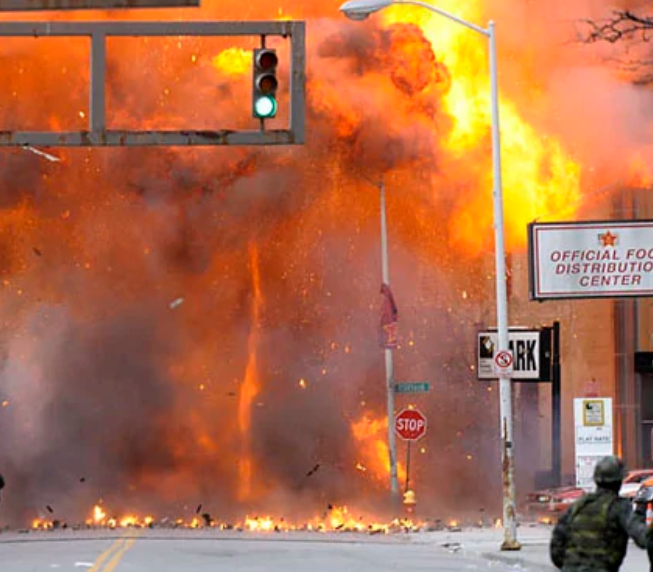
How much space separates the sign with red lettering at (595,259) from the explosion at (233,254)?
20.2ft

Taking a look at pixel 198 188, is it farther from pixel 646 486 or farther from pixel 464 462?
pixel 646 486

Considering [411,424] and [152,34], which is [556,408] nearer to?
[411,424]

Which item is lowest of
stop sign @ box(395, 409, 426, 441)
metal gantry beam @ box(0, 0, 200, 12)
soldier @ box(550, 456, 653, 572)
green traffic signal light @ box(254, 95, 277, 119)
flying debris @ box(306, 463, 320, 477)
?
flying debris @ box(306, 463, 320, 477)

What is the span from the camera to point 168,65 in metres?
37.8

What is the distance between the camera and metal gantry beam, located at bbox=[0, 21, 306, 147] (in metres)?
18.8

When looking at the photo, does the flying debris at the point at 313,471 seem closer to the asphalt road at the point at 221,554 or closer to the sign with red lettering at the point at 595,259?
the sign with red lettering at the point at 595,259

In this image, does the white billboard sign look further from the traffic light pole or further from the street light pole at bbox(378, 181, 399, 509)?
the street light pole at bbox(378, 181, 399, 509)

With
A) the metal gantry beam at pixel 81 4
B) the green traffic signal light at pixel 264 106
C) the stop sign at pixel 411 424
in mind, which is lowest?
the stop sign at pixel 411 424

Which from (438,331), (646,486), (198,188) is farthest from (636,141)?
(646,486)

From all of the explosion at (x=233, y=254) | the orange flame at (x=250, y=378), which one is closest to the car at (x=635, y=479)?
the explosion at (x=233, y=254)

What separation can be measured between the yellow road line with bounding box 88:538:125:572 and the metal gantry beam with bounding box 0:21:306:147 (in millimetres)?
5305

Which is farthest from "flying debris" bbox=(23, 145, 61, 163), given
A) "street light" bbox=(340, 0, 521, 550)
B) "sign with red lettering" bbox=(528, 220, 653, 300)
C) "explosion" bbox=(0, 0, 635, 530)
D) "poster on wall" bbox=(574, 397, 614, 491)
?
"poster on wall" bbox=(574, 397, 614, 491)

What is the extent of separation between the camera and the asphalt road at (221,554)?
2088 cm

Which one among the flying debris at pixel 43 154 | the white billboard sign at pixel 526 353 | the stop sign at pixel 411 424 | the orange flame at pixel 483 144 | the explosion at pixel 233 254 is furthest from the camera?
the orange flame at pixel 483 144
